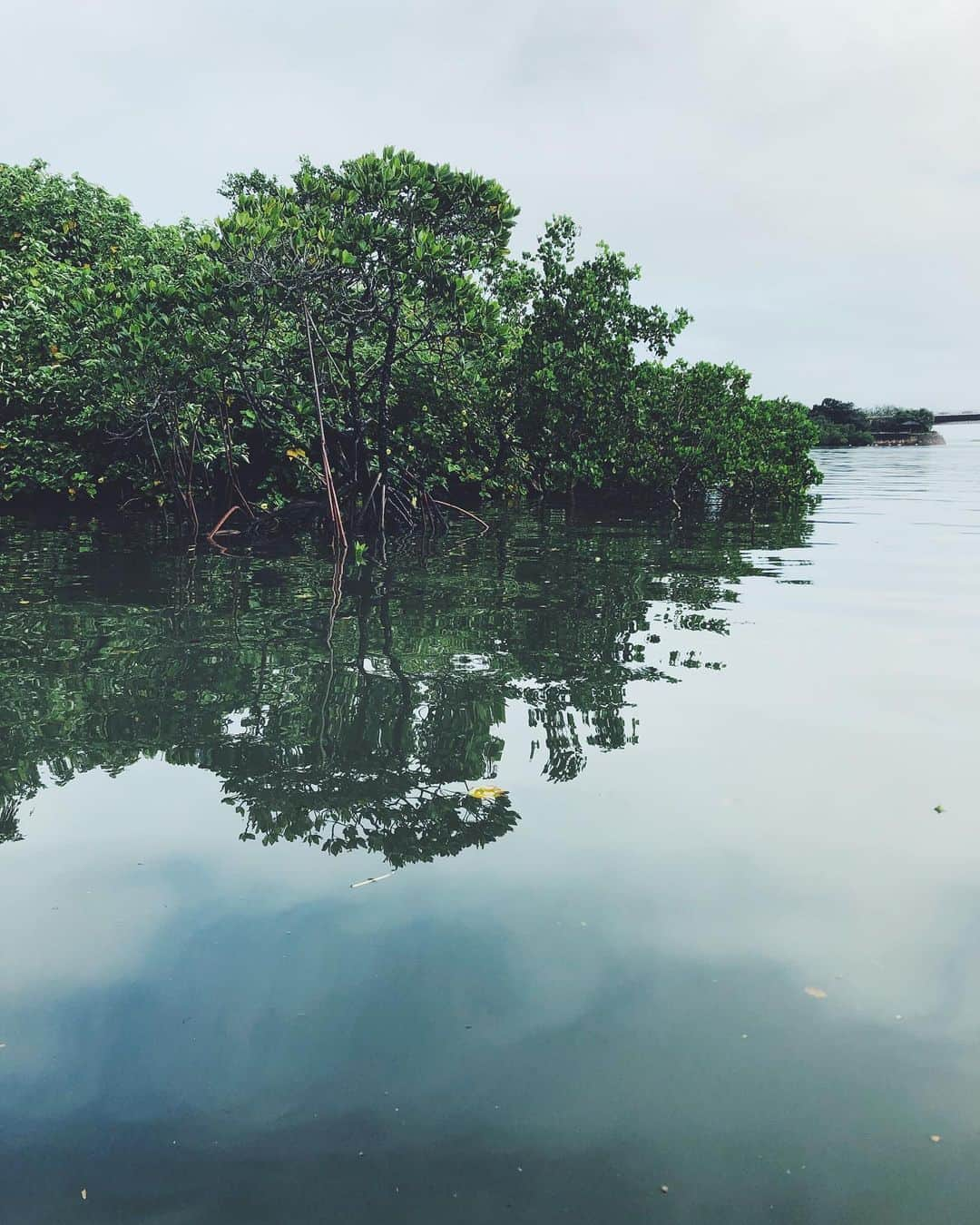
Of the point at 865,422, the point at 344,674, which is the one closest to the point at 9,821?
the point at 344,674

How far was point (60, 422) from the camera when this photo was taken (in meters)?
19.5

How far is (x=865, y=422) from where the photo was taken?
224 feet

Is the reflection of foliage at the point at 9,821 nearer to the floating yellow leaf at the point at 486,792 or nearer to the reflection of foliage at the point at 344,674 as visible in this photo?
the reflection of foliage at the point at 344,674

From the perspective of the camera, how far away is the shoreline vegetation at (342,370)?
14.6 m

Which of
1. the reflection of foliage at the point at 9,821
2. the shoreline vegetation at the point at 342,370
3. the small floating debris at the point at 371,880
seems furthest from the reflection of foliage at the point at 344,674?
the shoreline vegetation at the point at 342,370

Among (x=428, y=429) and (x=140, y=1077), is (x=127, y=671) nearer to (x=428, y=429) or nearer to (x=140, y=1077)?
(x=140, y=1077)

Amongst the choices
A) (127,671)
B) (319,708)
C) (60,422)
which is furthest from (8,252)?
(319,708)

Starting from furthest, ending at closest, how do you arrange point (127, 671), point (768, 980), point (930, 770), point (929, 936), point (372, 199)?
point (372, 199)
point (127, 671)
point (930, 770)
point (929, 936)
point (768, 980)

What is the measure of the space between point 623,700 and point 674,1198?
13.1 ft

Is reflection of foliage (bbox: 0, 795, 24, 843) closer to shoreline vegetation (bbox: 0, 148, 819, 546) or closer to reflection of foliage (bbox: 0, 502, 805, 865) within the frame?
reflection of foliage (bbox: 0, 502, 805, 865)

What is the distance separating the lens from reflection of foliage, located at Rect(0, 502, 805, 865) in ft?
15.0

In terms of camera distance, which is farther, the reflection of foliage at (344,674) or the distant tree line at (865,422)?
the distant tree line at (865,422)

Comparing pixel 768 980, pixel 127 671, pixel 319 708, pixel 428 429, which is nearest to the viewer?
pixel 768 980

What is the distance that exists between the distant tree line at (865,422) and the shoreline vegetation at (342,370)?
45445mm
